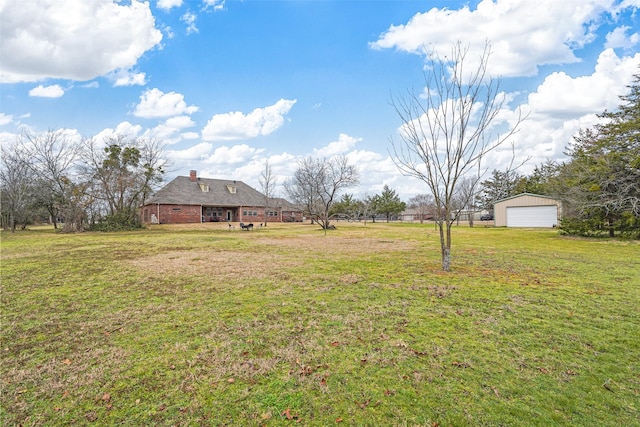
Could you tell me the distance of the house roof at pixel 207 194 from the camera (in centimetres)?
3331

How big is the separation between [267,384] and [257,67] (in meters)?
16.9

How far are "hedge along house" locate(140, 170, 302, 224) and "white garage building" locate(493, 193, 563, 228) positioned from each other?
2707 centimetres

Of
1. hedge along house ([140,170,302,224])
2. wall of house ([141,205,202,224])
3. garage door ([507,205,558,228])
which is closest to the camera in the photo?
garage door ([507,205,558,228])

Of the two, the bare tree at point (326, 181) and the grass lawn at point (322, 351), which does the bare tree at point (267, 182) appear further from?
the grass lawn at point (322, 351)

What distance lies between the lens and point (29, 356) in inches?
119

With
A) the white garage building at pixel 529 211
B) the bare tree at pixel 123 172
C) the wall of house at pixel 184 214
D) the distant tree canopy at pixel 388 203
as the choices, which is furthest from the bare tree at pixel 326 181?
the distant tree canopy at pixel 388 203

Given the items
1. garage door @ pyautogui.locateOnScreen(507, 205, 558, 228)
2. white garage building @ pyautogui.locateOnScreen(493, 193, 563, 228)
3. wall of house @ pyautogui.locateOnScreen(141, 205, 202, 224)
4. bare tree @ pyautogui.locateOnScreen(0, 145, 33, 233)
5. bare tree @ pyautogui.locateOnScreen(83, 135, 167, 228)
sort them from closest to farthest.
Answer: bare tree @ pyautogui.locateOnScreen(0, 145, 33, 233) < bare tree @ pyautogui.locateOnScreen(83, 135, 167, 228) < white garage building @ pyautogui.locateOnScreen(493, 193, 563, 228) < garage door @ pyautogui.locateOnScreen(507, 205, 558, 228) < wall of house @ pyautogui.locateOnScreen(141, 205, 202, 224)

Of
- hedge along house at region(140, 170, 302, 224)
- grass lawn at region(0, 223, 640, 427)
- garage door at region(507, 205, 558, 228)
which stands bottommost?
grass lawn at region(0, 223, 640, 427)

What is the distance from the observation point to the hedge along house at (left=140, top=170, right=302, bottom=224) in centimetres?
3250

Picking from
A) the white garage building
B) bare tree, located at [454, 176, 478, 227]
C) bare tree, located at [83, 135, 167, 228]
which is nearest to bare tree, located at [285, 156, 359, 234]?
bare tree, located at [454, 176, 478, 227]

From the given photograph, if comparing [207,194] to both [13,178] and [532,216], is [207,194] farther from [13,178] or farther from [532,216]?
[532,216]

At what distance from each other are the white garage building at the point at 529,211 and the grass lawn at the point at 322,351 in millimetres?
24223

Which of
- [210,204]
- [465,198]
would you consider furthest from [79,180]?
[465,198]

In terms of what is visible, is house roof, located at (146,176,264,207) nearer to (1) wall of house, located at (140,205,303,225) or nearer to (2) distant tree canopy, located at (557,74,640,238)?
(1) wall of house, located at (140,205,303,225)
